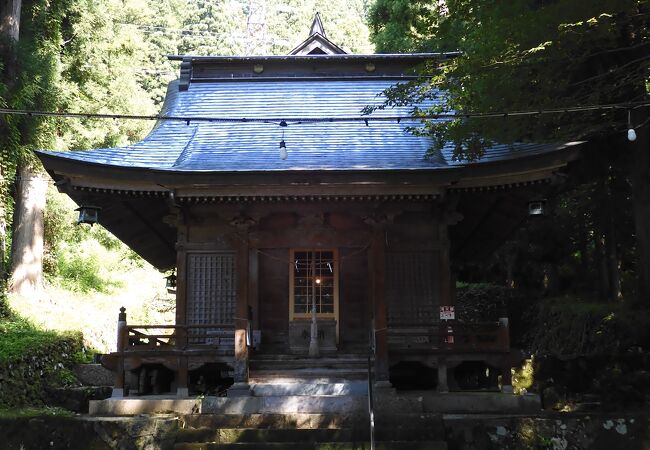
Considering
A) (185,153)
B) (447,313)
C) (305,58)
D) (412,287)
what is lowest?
(447,313)

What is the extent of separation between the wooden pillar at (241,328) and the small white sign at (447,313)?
347cm

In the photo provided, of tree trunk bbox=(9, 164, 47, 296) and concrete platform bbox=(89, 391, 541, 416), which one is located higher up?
tree trunk bbox=(9, 164, 47, 296)

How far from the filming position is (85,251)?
26578 mm

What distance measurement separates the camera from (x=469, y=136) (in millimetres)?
10844

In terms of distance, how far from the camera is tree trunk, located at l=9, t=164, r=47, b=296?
17.8 meters

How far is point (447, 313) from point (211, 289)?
Result: 4647 millimetres

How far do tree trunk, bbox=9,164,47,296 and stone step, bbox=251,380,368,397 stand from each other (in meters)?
10.5

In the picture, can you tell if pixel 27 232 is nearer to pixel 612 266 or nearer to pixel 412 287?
pixel 412 287

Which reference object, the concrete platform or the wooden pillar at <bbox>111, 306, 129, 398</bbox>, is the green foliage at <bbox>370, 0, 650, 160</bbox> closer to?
the concrete platform

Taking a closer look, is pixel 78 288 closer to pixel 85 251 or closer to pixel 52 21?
pixel 85 251

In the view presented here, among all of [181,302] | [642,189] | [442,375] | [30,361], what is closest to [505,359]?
[442,375]

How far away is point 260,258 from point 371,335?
282cm

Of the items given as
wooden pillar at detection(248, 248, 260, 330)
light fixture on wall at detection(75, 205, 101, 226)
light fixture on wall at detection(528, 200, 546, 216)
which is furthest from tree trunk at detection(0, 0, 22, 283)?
light fixture on wall at detection(528, 200, 546, 216)

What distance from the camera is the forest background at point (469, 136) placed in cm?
1028
